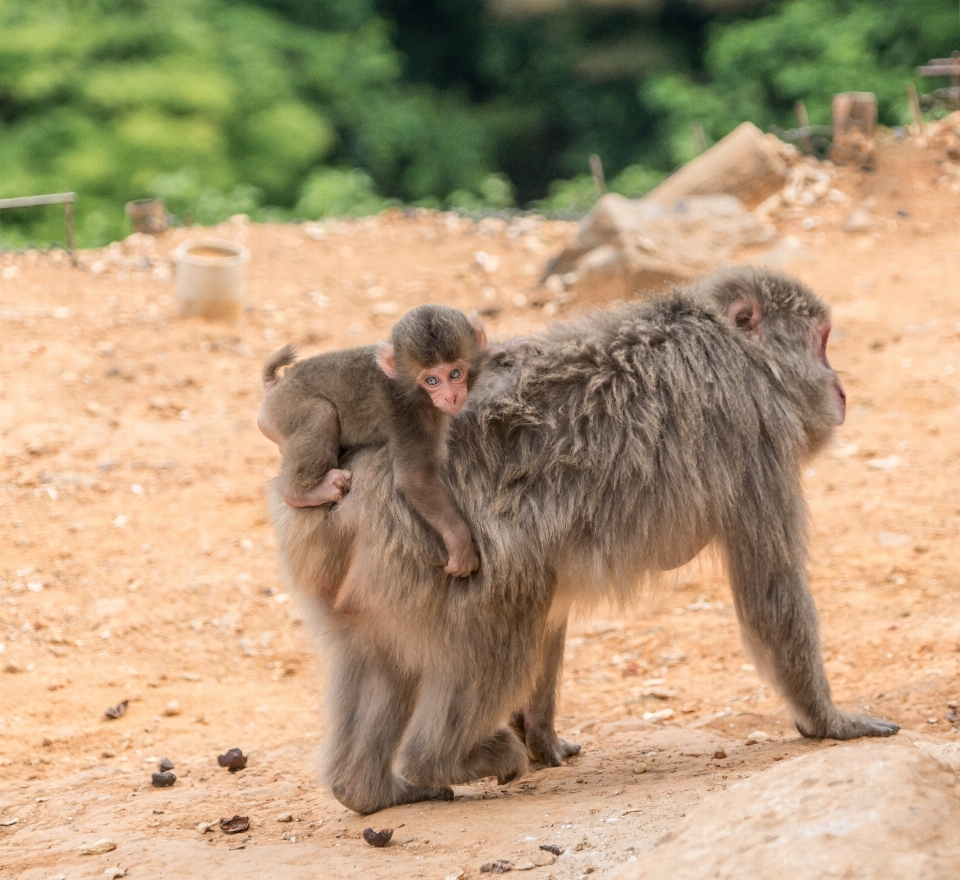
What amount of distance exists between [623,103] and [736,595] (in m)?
19.2

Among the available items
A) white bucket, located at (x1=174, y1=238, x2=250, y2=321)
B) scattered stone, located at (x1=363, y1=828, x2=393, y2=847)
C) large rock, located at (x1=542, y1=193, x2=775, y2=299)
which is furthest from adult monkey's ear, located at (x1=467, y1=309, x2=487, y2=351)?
white bucket, located at (x1=174, y1=238, x2=250, y2=321)

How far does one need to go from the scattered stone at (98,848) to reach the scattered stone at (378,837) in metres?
0.87

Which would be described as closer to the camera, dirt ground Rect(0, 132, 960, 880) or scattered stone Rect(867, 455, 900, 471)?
dirt ground Rect(0, 132, 960, 880)

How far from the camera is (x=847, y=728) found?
13.7 feet

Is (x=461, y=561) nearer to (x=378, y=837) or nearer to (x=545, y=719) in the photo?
(x=378, y=837)

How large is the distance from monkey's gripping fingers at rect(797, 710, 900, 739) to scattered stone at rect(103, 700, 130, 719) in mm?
2831

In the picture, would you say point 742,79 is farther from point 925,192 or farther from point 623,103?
point 925,192

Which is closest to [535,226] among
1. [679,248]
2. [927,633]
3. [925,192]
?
[679,248]

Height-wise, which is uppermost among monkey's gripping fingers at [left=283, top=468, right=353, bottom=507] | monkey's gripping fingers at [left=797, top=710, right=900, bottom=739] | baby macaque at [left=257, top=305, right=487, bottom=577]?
baby macaque at [left=257, top=305, right=487, bottom=577]

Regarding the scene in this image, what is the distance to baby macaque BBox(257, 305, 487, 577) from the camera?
3533 mm

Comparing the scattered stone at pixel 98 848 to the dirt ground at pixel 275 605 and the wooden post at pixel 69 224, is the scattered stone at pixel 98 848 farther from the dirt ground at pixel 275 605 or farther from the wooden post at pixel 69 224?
the wooden post at pixel 69 224

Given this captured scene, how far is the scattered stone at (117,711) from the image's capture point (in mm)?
5168

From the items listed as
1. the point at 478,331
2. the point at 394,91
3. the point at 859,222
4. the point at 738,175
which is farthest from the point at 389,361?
the point at 394,91

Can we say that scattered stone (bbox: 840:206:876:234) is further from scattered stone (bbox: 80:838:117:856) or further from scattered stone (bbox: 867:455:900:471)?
scattered stone (bbox: 80:838:117:856)
